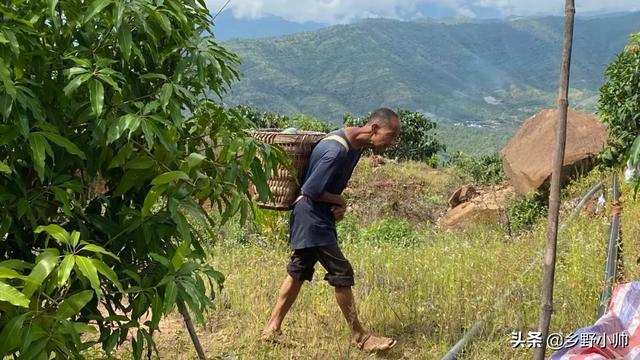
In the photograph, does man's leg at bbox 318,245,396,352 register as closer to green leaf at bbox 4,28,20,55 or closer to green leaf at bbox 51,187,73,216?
green leaf at bbox 51,187,73,216

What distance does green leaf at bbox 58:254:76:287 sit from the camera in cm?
153

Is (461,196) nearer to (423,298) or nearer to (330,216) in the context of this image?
(423,298)

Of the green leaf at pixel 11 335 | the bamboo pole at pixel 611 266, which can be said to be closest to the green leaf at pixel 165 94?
the green leaf at pixel 11 335

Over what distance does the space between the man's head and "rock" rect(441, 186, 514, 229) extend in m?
5.78

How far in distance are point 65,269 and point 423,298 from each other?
3.59 m

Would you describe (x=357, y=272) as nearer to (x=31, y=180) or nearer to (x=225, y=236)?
(x=225, y=236)

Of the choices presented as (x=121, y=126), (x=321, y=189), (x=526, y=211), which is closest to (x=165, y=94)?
(x=121, y=126)

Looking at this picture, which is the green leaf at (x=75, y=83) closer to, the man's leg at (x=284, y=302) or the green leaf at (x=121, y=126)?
the green leaf at (x=121, y=126)

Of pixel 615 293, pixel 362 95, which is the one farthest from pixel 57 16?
pixel 362 95

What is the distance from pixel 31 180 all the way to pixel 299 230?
89.9 inches

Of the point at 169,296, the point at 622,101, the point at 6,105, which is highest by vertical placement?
the point at 6,105

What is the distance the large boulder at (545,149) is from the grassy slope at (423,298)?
322cm

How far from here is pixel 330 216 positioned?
4.27 meters

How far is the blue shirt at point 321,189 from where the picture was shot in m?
4.04
